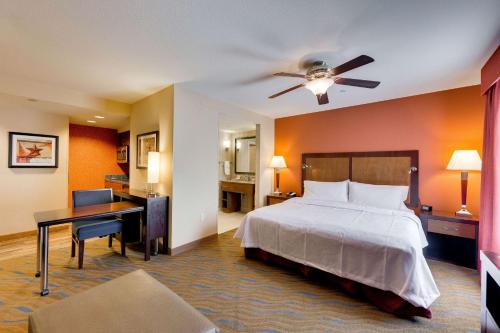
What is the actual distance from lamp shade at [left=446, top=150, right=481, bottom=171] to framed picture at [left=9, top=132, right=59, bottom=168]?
6487mm

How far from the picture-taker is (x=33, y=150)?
3844 mm

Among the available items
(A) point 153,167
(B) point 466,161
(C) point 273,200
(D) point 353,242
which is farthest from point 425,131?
(A) point 153,167

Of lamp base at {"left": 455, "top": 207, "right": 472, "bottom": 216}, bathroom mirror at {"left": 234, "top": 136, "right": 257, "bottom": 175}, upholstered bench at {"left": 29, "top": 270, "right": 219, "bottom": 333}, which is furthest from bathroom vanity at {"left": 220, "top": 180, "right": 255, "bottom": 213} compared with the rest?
upholstered bench at {"left": 29, "top": 270, "right": 219, "bottom": 333}

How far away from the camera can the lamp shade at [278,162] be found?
476cm

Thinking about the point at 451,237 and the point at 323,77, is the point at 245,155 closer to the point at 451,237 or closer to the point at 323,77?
the point at 323,77

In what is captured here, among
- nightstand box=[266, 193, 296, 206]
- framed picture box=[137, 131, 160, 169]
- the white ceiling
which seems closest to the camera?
the white ceiling

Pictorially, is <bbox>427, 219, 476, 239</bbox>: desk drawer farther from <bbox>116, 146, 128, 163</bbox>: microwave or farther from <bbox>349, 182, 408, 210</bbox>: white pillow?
<bbox>116, 146, 128, 163</bbox>: microwave

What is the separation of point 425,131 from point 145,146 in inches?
181

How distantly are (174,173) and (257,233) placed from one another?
145cm

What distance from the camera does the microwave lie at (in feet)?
16.5

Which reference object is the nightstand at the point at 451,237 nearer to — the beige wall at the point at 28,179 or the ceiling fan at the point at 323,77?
the ceiling fan at the point at 323,77

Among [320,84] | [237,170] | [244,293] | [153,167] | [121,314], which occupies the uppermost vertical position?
[320,84]

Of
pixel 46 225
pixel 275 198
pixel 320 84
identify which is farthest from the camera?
pixel 275 198

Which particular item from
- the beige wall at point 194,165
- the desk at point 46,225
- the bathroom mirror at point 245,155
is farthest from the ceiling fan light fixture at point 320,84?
the bathroom mirror at point 245,155
